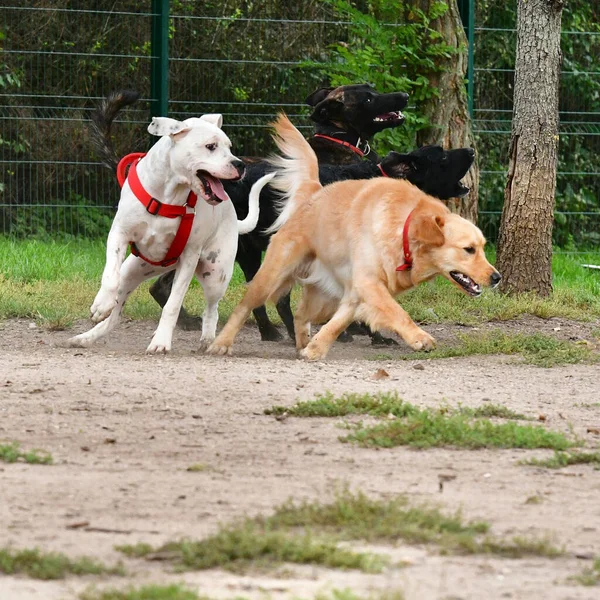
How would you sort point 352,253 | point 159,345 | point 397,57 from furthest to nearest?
1. point 397,57
2. point 352,253
3. point 159,345

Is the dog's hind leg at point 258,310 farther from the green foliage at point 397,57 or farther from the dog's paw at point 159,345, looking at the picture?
the green foliage at point 397,57

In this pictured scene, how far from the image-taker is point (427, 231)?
7.38 m

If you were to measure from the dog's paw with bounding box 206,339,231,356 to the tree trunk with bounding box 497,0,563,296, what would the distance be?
10.9 ft

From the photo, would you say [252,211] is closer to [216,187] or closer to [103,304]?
[216,187]

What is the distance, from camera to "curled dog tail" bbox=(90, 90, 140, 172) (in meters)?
8.46

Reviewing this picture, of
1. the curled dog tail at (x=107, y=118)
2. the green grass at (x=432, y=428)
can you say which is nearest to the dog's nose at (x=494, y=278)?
the green grass at (x=432, y=428)

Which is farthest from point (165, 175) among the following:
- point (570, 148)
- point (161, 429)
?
point (570, 148)

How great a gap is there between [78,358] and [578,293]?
5.16 metres

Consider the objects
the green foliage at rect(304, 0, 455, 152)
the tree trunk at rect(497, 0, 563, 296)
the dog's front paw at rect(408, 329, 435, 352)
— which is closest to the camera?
the dog's front paw at rect(408, 329, 435, 352)

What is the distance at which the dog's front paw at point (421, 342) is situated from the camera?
721 centimetres

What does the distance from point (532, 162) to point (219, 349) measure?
3712mm

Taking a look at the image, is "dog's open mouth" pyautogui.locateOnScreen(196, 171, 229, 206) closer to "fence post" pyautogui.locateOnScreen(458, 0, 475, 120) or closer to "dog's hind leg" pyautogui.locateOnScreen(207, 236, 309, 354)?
"dog's hind leg" pyautogui.locateOnScreen(207, 236, 309, 354)

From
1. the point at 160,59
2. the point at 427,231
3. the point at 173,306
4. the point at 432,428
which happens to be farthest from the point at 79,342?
the point at 160,59

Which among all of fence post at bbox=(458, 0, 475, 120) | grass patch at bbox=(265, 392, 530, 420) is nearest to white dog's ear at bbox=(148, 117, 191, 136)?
grass patch at bbox=(265, 392, 530, 420)
